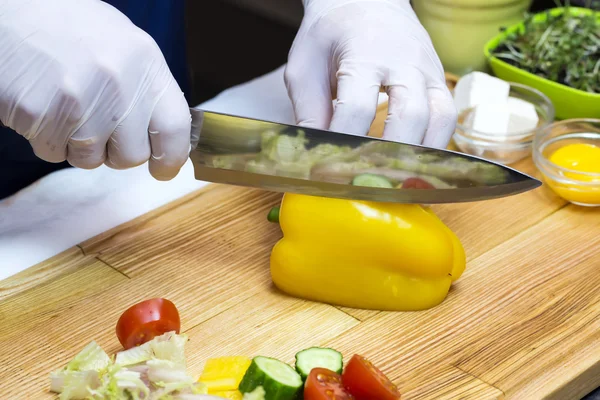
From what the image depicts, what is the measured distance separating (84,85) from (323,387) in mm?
710

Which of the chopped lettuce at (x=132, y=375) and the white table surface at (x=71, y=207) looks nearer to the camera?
the chopped lettuce at (x=132, y=375)

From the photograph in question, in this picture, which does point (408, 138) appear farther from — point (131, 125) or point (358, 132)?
point (131, 125)

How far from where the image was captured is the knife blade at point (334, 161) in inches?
64.9

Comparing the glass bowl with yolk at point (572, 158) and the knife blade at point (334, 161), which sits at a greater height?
the knife blade at point (334, 161)

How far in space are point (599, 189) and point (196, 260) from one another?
3.25 ft

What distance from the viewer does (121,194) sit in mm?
2023

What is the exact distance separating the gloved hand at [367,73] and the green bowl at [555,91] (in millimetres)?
532

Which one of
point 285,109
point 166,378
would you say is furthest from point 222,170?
point 285,109

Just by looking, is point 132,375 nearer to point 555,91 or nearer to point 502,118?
point 502,118

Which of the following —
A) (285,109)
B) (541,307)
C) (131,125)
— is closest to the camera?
(131,125)

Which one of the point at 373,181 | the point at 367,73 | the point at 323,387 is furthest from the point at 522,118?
the point at 323,387

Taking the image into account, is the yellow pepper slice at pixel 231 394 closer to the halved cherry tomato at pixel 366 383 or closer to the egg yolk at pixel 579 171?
the halved cherry tomato at pixel 366 383

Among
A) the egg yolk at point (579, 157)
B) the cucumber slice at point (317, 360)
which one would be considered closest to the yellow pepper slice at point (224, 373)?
the cucumber slice at point (317, 360)

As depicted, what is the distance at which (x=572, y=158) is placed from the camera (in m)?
2.04
